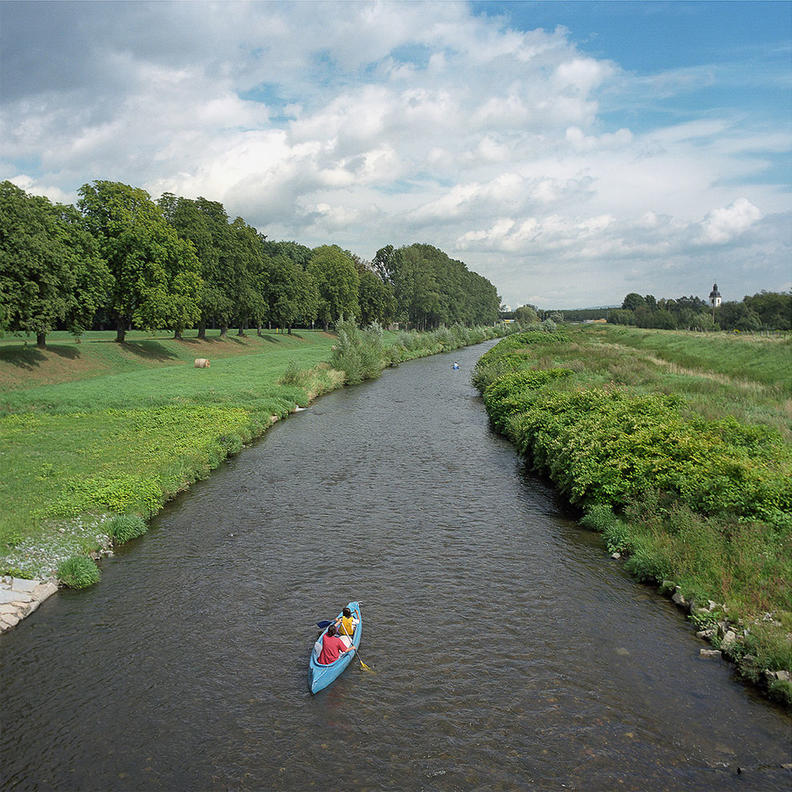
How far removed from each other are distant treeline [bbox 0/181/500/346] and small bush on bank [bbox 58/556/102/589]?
31.0 meters

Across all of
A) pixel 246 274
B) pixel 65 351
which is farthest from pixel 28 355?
pixel 246 274

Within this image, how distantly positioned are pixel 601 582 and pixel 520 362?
37.7 metres

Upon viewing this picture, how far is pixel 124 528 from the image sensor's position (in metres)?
17.7

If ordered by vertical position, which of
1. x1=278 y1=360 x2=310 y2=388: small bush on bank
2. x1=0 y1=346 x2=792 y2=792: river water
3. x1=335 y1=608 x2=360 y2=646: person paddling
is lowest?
x1=0 y1=346 x2=792 y2=792: river water

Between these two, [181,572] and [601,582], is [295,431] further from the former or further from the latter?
[601,582]

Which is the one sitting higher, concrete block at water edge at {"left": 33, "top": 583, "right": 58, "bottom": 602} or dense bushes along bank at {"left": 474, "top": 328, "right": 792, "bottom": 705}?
dense bushes along bank at {"left": 474, "top": 328, "right": 792, "bottom": 705}

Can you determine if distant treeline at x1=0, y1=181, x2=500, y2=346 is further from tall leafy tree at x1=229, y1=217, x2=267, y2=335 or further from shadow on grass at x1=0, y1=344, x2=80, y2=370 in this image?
shadow on grass at x1=0, y1=344, x2=80, y2=370

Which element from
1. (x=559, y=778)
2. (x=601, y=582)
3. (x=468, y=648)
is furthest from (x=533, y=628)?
(x=559, y=778)

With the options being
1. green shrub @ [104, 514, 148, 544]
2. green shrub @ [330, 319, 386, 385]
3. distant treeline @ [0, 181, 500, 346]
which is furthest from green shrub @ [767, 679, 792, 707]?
green shrub @ [330, 319, 386, 385]

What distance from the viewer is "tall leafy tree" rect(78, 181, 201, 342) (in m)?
56.0

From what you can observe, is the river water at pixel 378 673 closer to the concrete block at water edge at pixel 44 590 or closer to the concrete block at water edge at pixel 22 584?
the concrete block at water edge at pixel 44 590

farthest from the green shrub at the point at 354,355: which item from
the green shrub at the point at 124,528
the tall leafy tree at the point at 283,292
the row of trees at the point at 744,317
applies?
the row of trees at the point at 744,317

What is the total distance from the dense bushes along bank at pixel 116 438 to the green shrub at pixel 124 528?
0.10ft

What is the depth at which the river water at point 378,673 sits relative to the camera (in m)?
9.29
